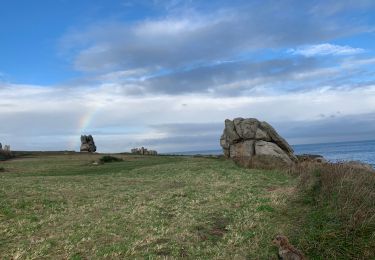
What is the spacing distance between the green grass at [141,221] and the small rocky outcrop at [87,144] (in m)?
76.3

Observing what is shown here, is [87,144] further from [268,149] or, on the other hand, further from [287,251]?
[287,251]

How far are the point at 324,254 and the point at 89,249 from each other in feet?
22.5

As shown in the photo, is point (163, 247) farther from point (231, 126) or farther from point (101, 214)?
point (231, 126)

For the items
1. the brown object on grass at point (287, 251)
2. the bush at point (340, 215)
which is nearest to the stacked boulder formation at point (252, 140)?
the bush at point (340, 215)

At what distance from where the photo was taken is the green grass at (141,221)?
512 inches

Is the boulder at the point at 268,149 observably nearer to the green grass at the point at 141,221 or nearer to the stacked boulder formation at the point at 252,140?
the stacked boulder formation at the point at 252,140

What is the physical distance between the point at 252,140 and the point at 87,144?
200 feet

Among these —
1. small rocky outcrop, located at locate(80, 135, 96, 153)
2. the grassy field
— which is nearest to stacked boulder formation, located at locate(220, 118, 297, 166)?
the grassy field

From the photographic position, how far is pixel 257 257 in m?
12.6

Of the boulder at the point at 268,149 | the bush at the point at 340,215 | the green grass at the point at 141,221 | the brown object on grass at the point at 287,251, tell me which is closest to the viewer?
the brown object on grass at the point at 287,251

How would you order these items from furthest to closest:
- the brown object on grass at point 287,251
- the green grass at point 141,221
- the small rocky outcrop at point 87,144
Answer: the small rocky outcrop at point 87,144 → the green grass at point 141,221 → the brown object on grass at point 287,251

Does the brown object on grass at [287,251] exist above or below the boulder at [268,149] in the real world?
below

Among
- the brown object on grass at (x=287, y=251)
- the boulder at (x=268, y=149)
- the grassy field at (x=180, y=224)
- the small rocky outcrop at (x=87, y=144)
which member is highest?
the small rocky outcrop at (x=87, y=144)

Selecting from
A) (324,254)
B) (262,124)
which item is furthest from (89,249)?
(262,124)
